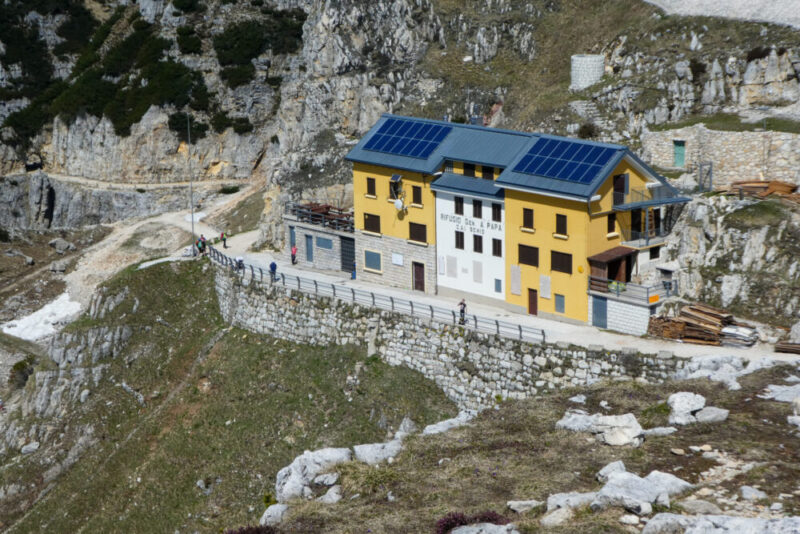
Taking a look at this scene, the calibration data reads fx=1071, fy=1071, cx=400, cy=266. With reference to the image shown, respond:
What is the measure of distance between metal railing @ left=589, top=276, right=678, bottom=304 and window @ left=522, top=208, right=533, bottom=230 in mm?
4476

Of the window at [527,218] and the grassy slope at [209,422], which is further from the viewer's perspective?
the grassy slope at [209,422]

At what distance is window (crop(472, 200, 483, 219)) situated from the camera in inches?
2250

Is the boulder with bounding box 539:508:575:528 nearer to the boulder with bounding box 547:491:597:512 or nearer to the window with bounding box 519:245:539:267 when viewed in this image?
the boulder with bounding box 547:491:597:512

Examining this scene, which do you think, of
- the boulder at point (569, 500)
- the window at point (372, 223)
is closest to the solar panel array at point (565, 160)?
the window at point (372, 223)

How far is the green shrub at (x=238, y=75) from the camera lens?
409 ft

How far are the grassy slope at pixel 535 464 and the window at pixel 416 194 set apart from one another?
67.8ft

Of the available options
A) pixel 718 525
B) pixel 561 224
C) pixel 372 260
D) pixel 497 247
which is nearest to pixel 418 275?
pixel 372 260

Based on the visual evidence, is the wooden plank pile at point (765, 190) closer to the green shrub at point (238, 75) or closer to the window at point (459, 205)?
the window at point (459, 205)

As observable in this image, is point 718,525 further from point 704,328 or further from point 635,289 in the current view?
point 635,289

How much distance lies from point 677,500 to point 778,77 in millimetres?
36292

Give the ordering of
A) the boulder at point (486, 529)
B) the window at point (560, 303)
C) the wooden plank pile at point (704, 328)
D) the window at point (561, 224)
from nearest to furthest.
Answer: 1. the boulder at point (486, 529)
2. the wooden plank pile at point (704, 328)
3. the window at point (561, 224)
4. the window at point (560, 303)

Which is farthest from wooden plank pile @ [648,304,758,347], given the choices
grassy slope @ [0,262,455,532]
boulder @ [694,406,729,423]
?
grassy slope @ [0,262,455,532]

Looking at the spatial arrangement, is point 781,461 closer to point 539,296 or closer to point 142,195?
point 539,296

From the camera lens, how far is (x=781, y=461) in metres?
33.4
